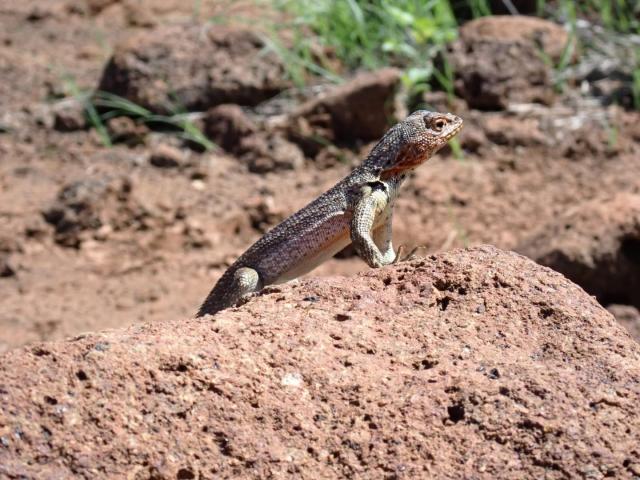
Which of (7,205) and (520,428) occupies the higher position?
(520,428)

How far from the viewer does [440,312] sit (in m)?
3.55

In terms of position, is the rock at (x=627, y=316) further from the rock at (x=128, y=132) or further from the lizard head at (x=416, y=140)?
the rock at (x=128, y=132)

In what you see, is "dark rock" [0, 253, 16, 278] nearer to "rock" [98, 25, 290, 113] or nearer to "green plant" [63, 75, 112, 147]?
"green plant" [63, 75, 112, 147]

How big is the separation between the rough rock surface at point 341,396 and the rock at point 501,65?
6.15 m

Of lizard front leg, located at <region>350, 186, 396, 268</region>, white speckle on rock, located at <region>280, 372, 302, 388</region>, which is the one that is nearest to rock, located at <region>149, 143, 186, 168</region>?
lizard front leg, located at <region>350, 186, 396, 268</region>

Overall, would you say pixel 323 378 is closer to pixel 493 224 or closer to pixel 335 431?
pixel 335 431

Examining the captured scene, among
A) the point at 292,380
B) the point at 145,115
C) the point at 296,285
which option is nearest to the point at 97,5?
the point at 145,115

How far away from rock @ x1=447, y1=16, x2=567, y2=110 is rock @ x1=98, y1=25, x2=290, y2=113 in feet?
5.71

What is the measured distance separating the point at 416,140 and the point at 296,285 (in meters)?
1.61

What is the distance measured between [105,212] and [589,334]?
6070mm

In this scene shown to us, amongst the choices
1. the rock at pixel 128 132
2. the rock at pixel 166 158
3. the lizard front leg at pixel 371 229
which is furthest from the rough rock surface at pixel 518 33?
the lizard front leg at pixel 371 229

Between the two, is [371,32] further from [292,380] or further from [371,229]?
[292,380]

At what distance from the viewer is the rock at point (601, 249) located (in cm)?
650

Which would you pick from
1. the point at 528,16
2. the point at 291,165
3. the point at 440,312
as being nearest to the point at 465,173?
the point at 291,165
